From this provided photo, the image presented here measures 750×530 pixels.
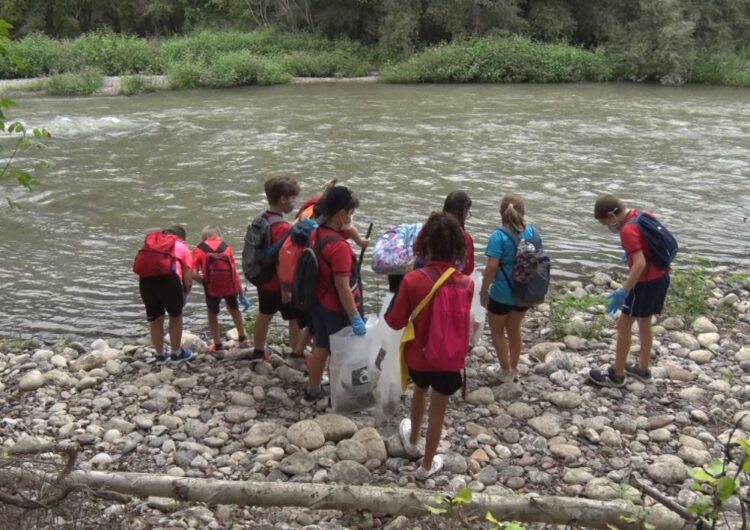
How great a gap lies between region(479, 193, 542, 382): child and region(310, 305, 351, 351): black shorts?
1116 mm

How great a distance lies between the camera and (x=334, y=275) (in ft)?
16.7

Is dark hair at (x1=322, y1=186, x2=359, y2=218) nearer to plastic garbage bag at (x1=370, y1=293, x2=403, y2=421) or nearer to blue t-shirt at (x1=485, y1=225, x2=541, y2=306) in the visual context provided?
plastic garbage bag at (x1=370, y1=293, x2=403, y2=421)

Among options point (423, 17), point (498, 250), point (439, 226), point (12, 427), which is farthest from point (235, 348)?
point (423, 17)

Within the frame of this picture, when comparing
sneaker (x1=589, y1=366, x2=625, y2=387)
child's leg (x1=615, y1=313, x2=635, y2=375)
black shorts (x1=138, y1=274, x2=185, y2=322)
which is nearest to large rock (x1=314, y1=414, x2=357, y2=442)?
black shorts (x1=138, y1=274, x2=185, y2=322)

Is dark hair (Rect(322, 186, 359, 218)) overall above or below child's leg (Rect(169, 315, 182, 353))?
above

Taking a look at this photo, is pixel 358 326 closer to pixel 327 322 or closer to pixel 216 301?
pixel 327 322

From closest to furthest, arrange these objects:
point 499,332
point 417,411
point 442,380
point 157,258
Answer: point 442,380, point 417,411, point 499,332, point 157,258

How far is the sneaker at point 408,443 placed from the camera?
4801mm

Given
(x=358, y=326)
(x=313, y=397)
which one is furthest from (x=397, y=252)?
(x=313, y=397)

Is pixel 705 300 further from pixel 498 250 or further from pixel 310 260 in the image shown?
pixel 310 260

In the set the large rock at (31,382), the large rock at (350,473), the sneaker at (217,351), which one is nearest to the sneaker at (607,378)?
the large rock at (350,473)

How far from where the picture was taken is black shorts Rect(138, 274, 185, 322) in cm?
612

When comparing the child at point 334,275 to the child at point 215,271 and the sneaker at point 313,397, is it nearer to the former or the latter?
the sneaker at point 313,397

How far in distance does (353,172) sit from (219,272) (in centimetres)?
883
